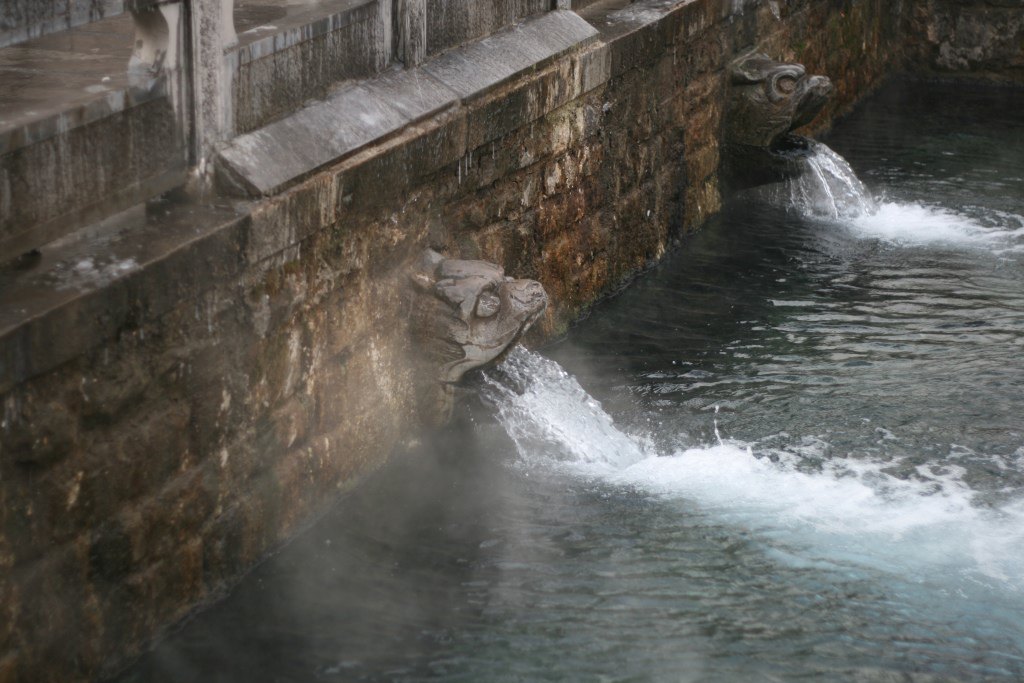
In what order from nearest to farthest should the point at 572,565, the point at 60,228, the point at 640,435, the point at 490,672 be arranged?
the point at 60,228
the point at 490,672
the point at 572,565
the point at 640,435

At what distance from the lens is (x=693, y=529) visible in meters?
5.59

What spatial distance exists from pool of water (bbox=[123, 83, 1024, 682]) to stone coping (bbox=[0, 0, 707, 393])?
117cm

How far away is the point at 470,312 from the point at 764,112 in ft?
15.3

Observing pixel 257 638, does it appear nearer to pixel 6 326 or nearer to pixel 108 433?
pixel 108 433

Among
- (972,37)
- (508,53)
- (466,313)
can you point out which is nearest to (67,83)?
(466,313)

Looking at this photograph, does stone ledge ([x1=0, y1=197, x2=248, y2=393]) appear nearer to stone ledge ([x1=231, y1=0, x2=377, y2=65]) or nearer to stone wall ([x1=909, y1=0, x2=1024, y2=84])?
stone ledge ([x1=231, y1=0, x2=377, y2=65])

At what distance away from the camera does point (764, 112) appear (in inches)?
384

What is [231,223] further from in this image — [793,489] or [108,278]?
[793,489]

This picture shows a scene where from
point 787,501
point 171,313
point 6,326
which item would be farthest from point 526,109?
point 6,326

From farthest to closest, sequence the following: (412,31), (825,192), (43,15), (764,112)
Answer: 1. (825,192)
2. (764,112)
3. (412,31)
4. (43,15)

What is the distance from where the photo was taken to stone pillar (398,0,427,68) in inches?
240

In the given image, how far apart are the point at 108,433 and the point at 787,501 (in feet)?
9.12

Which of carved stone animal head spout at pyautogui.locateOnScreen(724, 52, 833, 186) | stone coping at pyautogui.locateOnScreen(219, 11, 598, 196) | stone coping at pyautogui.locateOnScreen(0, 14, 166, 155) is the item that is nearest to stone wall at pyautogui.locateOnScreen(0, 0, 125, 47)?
stone coping at pyautogui.locateOnScreen(0, 14, 166, 155)

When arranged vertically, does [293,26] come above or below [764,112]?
above
